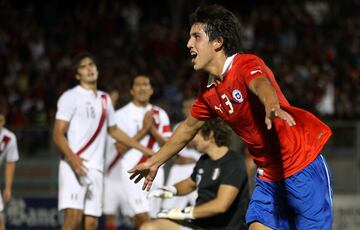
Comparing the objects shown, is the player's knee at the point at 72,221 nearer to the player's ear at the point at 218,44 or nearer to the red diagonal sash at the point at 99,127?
the red diagonal sash at the point at 99,127

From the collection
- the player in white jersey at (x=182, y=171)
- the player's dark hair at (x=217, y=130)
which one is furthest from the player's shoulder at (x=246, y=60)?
the player in white jersey at (x=182, y=171)

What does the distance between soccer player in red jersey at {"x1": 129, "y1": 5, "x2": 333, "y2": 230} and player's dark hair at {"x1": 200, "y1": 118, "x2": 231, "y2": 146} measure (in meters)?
1.66

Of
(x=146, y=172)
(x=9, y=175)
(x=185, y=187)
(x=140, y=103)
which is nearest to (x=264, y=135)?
(x=146, y=172)

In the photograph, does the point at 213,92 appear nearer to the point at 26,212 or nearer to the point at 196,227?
the point at 196,227

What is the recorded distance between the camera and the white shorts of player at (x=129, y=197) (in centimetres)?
1153

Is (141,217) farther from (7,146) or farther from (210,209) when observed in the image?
(210,209)

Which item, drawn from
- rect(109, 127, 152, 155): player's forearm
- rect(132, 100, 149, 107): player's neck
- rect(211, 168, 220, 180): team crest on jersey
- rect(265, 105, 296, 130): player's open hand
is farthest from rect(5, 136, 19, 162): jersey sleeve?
rect(265, 105, 296, 130): player's open hand

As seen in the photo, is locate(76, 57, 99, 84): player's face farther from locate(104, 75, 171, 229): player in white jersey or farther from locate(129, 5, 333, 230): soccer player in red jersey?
locate(129, 5, 333, 230): soccer player in red jersey

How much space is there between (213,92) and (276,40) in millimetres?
15338

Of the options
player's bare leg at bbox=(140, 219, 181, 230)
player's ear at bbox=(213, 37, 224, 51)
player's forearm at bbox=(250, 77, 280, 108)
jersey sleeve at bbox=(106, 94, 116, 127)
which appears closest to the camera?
player's forearm at bbox=(250, 77, 280, 108)

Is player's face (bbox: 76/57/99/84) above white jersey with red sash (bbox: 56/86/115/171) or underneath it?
above

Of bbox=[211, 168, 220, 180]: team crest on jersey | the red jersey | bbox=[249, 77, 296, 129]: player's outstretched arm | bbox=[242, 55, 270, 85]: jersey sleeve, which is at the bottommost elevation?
bbox=[211, 168, 220, 180]: team crest on jersey

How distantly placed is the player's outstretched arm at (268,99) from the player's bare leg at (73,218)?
Result: 4496mm

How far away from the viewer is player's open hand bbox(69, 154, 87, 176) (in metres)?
9.68
